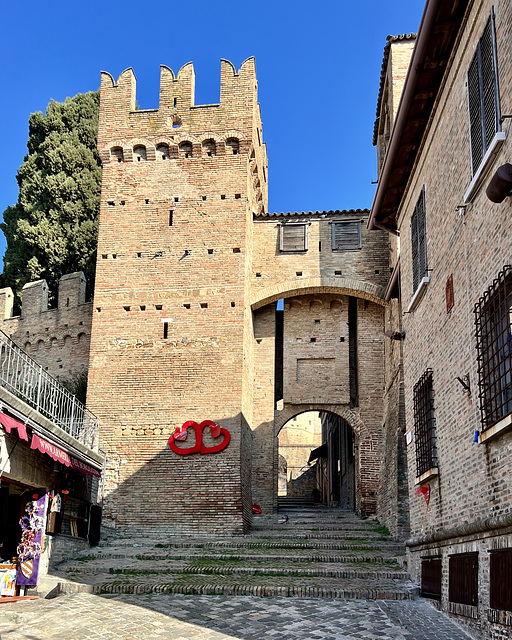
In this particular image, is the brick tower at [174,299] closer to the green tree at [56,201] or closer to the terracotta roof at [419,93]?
the green tree at [56,201]

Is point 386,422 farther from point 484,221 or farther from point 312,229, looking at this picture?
point 484,221

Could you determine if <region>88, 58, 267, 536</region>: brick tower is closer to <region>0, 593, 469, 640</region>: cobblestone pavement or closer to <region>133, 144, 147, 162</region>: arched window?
<region>133, 144, 147, 162</region>: arched window

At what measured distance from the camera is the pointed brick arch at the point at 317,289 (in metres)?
19.2

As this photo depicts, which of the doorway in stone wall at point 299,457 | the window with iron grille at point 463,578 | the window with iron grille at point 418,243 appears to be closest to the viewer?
the window with iron grille at point 463,578

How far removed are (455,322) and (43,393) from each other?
26.3ft

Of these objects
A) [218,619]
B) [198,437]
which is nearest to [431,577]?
[218,619]

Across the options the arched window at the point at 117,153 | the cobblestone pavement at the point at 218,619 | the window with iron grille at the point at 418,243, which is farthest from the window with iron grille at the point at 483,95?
the arched window at the point at 117,153

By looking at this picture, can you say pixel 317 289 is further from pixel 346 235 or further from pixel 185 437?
pixel 185 437

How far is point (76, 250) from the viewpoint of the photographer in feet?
82.8

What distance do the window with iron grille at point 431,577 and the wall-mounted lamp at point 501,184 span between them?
4740 mm

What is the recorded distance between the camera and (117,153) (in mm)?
19812

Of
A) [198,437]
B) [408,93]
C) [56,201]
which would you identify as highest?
[56,201]

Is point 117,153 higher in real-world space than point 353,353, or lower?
higher

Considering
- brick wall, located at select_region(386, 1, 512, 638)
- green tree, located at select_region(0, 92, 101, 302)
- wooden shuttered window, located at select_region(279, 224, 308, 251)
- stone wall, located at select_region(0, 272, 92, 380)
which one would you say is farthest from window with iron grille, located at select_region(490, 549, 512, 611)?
green tree, located at select_region(0, 92, 101, 302)
